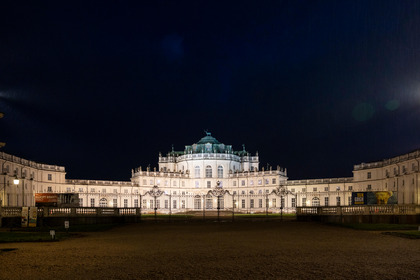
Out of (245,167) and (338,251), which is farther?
(245,167)

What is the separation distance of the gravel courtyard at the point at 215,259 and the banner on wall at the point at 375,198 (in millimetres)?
48026

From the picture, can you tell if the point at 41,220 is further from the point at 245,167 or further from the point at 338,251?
the point at 245,167

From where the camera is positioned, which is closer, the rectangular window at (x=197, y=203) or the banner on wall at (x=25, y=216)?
the banner on wall at (x=25, y=216)

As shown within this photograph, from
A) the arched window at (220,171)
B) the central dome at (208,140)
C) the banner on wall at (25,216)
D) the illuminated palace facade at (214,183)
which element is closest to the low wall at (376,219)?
the banner on wall at (25,216)

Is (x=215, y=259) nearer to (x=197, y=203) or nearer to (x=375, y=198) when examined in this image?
(x=375, y=198)

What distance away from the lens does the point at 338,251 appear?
1922 cm

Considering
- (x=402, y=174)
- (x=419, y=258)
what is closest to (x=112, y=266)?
(x=419, y=258)

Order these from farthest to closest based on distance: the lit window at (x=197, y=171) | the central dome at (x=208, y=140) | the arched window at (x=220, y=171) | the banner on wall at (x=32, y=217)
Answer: the central dome at (x=208, y=140) < the arched window at (x=220, y=171) < the lit window at (x=197, y=171) < the banner on wall at (x=32, y=217)

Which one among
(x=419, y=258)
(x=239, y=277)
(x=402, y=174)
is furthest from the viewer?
(x=402, y=174)

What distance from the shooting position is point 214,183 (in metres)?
120

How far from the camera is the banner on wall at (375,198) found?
224 ft

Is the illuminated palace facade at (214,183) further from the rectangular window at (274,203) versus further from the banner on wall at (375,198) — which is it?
the banner on wall at (375,198)

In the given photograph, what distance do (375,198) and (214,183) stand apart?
189 feet

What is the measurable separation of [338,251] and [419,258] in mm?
3380
